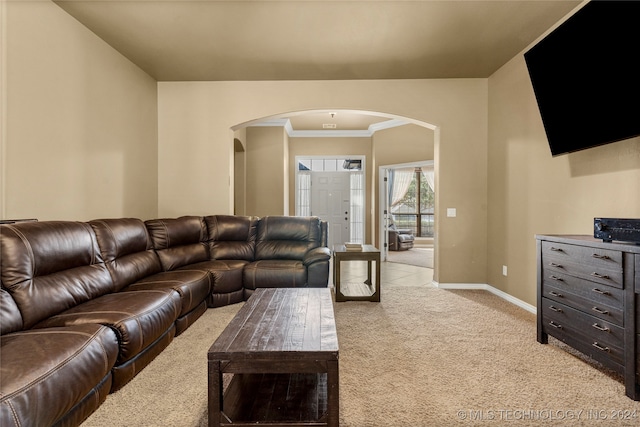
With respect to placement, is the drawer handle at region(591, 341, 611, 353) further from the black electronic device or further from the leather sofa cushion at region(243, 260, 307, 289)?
the leather sofa cushion at region(243, 260, 307, 289)

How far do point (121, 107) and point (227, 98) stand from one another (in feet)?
4.40

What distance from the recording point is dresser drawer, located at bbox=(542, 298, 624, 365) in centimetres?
191

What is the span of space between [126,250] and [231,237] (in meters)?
1.37

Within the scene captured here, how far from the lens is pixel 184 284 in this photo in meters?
2.73

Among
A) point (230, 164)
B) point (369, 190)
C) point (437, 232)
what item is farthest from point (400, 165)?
point (230, 164)

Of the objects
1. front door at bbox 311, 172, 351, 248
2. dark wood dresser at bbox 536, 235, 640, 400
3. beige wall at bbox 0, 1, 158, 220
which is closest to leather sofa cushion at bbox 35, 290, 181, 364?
beige wall at bbox 0, 1, 158, 220

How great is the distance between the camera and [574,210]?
2.83 metres

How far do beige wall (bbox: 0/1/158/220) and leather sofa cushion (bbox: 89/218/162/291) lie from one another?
0.57 m

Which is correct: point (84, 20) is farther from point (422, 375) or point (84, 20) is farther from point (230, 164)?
point (422, 375)

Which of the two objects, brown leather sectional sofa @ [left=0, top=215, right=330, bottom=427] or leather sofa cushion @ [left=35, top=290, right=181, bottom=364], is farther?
leather sofa cushion @ [left=35, top=290, right=181, bottom=364]

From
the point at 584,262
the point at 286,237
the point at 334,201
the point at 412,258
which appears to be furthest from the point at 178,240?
the point at 412,258

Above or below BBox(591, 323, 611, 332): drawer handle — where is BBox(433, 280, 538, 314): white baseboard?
below

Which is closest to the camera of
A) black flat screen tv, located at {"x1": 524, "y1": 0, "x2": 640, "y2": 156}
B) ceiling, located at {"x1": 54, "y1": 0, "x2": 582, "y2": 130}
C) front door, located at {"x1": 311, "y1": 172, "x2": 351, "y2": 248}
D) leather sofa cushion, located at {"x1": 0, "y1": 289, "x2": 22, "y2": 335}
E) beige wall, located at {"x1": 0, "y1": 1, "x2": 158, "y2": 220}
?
leather sofa cushion, located at {"x1": 0, "y1": 289, "x2": 22, "y2": 335}

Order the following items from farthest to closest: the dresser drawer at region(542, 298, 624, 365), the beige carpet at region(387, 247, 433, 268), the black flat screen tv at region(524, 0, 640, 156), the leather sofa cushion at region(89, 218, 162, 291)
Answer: the beige carpet at region(387, 247, 433, 268) → the leather sofa cushion at region(89, 218, 162, 291) → the black flat screen tv at region(524, 0, 640, 156) → the dresser drawer at region(542, 298, 624, 365)
